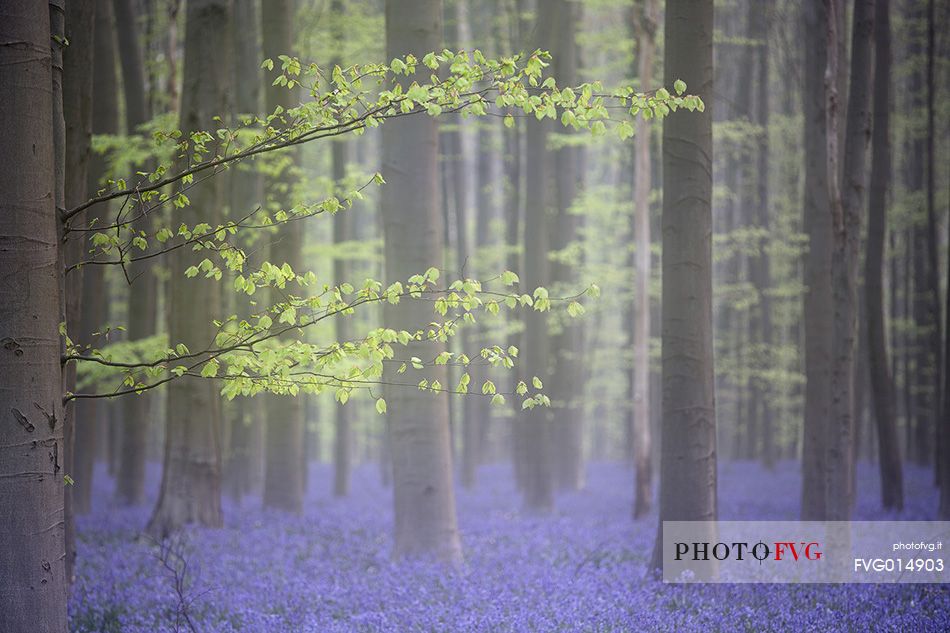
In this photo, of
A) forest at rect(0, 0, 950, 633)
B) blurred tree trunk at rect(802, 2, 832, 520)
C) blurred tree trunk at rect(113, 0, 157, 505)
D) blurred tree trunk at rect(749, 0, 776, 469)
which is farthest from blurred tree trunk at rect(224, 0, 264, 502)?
blurred tree trunk at rect(749, 0, 776, 469)

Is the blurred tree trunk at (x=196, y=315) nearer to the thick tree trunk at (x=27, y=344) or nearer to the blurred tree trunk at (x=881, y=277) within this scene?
the thick tree trunk at (x=27, y=344)

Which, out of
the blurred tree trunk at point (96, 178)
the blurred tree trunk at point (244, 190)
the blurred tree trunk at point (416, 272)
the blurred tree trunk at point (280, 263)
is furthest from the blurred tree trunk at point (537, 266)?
the blurred tree trunk at point (96, 178)

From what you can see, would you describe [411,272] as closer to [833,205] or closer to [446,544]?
[446,544]

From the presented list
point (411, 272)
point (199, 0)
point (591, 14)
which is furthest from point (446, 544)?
point (591, 14)

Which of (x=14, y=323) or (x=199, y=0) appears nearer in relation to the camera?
(x=14, y=323)

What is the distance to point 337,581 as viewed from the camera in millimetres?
9133

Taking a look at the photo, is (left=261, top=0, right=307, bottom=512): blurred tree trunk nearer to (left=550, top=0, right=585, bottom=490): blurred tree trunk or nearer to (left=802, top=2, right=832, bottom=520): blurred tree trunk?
(left=550, top=0, right=585, bottom=490): blurred tree trunk

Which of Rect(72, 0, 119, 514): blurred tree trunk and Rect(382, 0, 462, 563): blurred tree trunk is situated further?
Rect(72, 0, 119, 514): blurred tree trunk

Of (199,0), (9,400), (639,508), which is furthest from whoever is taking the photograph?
(639,508)

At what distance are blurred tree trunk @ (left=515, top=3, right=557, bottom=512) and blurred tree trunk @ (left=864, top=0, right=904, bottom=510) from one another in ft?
20.2

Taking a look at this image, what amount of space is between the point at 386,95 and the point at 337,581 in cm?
602

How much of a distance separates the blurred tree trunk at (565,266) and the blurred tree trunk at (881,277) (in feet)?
19.0

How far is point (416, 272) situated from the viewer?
403 inches

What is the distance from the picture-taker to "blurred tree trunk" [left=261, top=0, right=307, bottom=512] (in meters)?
15.4
